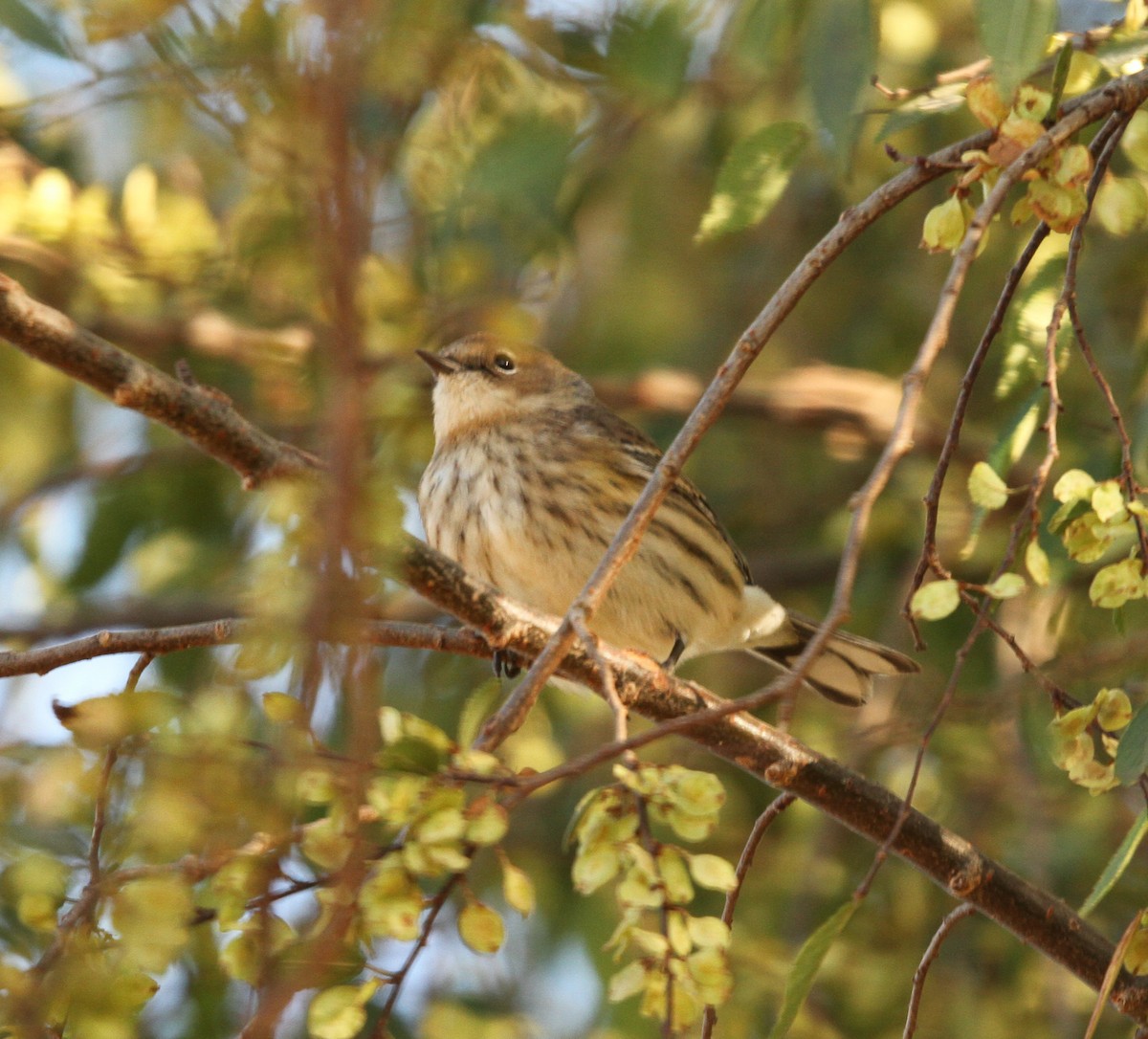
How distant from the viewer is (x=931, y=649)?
5996 millimetres

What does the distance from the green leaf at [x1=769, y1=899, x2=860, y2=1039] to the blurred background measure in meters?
1.31

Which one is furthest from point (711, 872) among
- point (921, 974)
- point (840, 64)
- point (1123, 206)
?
point (840, 64)

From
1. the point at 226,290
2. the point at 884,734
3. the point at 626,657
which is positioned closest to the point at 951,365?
the point at 884,734

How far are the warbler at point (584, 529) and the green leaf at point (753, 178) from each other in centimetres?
189

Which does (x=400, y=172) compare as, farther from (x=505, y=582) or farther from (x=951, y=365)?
Result: (x=951, y=365)

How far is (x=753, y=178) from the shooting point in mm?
3324

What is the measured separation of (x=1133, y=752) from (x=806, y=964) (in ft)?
2.22

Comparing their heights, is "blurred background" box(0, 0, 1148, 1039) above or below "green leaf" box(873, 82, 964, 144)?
below

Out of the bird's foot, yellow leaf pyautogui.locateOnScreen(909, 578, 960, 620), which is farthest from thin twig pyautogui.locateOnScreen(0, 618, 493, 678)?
the bird's foot

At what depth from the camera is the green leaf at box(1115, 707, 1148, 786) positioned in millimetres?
2604

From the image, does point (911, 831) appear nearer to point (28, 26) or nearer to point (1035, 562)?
point (1035, 562)

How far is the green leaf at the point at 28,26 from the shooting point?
3.71m

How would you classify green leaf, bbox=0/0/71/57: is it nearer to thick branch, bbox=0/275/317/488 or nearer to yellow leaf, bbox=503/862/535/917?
thick branch, bbox=0/275/317/488

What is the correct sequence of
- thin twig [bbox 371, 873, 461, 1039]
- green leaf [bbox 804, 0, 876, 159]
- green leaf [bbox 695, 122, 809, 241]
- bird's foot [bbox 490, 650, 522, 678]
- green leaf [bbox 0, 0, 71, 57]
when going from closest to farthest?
thin twig [bbox 371, 873, 461, 1039] → green leaf [bbox 695, 122, 809, 241] → green leaf [bbox 804, 0, 876, 159] → green leaf [bbox 0, 0, 71, 57] → bird's foot [bbox 490, 650, 522, 678]
